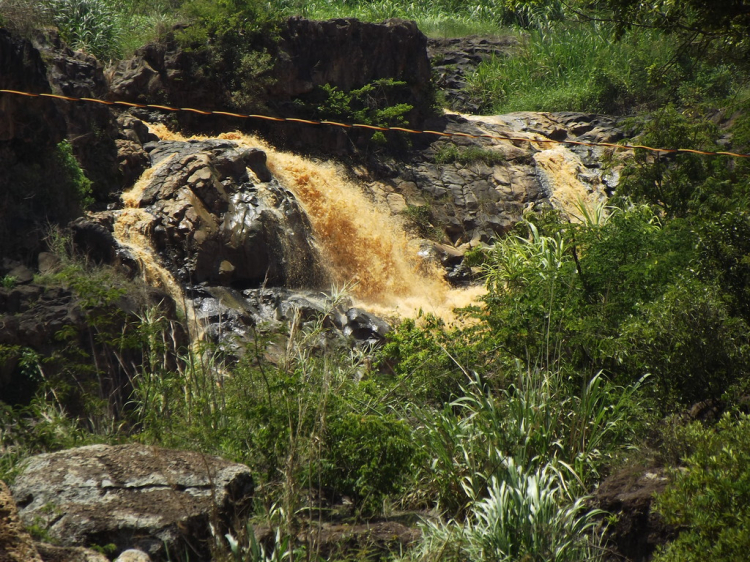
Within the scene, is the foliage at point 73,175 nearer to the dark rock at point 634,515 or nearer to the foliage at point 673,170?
the foliage at point 673,170

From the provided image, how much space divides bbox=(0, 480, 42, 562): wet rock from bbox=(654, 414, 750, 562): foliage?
257 cm

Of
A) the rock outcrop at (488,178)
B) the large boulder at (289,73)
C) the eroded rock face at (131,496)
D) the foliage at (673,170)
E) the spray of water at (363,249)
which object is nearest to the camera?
the eroded rock face at (131,496)

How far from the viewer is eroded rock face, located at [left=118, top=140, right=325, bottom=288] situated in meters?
12.1

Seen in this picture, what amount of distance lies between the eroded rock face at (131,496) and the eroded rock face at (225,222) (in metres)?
8.11

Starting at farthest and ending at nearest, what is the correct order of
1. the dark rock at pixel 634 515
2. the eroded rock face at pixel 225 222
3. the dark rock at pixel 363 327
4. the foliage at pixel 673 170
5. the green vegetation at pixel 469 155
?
the green vegetation at pixel 469 155, the eroded rock face at pixel 225 222, the dark rock at pixel 363 327, the foliage at pixel 673 170, the dark rock at pixel 634 515


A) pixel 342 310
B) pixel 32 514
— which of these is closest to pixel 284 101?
pixel 342 310

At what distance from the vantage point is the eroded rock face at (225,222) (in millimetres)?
12133

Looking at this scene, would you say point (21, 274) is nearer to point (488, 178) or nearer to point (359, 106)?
point (488, 178)

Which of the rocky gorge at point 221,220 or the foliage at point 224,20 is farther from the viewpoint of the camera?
the foliage at point 224,20

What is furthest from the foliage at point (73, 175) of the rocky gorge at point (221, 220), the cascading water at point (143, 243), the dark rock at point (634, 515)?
the dark rock at point (634, 515)

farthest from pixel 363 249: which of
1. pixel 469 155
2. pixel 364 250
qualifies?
pixel 469 155

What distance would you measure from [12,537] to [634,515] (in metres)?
3.02

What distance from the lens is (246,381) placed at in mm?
Answer: 6016

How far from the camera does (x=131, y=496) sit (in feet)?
12.2
